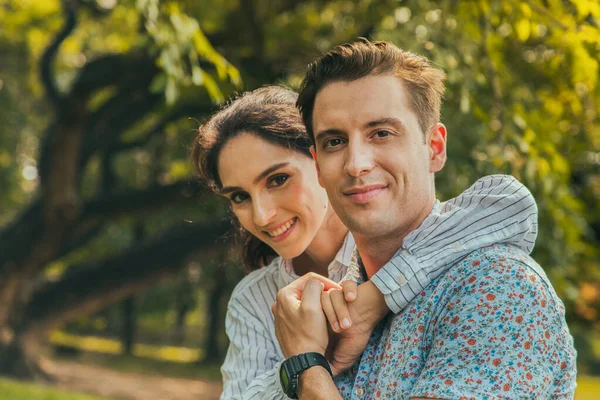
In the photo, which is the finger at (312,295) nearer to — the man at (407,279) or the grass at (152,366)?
the man at (407,279)

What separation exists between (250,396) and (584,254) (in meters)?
6.77

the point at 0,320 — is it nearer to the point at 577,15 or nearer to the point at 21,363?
the point at 21,363

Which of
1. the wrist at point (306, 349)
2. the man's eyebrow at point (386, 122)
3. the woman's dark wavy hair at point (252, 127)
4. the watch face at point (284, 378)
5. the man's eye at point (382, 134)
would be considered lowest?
the watch face at point (284, 378)

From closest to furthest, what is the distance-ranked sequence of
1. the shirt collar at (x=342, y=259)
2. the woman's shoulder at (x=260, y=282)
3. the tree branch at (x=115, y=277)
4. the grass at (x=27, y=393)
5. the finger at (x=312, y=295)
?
the finger at (x=312, y=295) → the shirt collar at (x=342, y=259) → the woman's shoulder at (x=260, y=282) → the tree branch at (x=115, y=277) → the grass at (x=27, y=393)

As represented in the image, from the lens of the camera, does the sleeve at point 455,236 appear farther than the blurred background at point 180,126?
No

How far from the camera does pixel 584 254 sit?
27.6ft

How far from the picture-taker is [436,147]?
2.12 m

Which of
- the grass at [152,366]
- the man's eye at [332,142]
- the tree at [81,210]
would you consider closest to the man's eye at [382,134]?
the man's eye at [332,142]

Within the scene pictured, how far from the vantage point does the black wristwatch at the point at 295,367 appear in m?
Result: 2.05

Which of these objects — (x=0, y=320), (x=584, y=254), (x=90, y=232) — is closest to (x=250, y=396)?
(x=584, y=254)

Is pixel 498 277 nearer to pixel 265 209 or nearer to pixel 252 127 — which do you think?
pixel 265 209

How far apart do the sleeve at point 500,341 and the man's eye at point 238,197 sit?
4.13ft

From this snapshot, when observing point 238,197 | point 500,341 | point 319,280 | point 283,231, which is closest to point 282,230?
point 283,231

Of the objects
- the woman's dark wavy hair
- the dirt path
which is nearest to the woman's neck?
the woman's dark wavy hair
